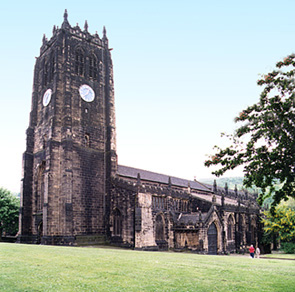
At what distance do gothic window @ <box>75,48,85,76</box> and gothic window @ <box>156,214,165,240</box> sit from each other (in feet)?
72.4

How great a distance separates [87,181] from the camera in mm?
39781

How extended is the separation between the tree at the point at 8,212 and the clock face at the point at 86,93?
Answer: 19.1 metres

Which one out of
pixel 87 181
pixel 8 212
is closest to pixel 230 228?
pixel 87 181

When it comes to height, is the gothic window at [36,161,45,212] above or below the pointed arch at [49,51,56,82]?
below

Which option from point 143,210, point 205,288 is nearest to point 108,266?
point 205,288

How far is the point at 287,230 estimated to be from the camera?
46.6 m

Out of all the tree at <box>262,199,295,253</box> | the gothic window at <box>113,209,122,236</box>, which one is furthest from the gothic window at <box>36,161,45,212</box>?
the tree at <box>262,199,295,253</box>

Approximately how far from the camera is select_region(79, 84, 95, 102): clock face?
1671 inches

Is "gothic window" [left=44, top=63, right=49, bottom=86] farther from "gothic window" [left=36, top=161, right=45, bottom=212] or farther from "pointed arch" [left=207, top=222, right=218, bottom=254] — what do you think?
"pointed arch" [left=207, top=222, right=218, bottom=254]

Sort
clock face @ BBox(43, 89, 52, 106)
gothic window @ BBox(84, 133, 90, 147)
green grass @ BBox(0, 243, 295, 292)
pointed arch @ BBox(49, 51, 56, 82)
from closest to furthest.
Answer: green grass @ BBox(0, 243, 295, 292) → gothic window @ BBox(84, 133, 90, 147) → clock face @ BBox(43, 89, 52, 106) → pointed arch @ BBox(49, 51, 56, 82)

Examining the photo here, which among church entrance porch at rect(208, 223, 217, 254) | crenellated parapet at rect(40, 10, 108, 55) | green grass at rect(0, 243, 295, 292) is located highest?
crenellated parapet at rect(40, 10, 108, 55)

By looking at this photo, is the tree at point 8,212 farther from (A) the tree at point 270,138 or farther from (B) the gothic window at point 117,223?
(A) the tree at point 270,138

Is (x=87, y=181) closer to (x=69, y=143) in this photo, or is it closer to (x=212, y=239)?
(x=69, y=143)

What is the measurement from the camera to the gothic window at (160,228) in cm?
3978
